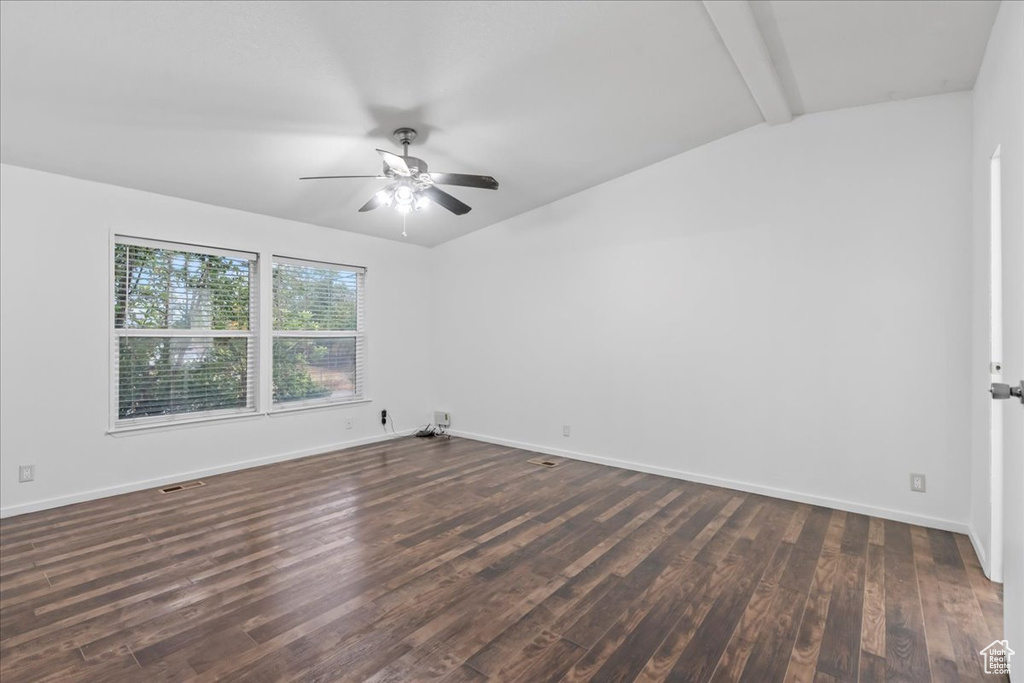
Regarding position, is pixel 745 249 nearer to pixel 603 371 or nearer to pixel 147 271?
pixel 603 371

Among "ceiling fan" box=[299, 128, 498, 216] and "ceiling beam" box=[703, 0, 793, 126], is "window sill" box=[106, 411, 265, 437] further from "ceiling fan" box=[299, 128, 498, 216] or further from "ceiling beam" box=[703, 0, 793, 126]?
"ceiling beam" box=[703, 0, 793, 126]

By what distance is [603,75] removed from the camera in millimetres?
2836

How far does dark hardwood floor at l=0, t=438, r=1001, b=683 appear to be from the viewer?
1.74 meters

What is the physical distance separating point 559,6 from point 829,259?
2.59 meters

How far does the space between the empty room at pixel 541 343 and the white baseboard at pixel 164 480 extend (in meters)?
0.02

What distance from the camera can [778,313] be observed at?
3.56m

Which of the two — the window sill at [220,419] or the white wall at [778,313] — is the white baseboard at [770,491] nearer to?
the white wall at [778,313]

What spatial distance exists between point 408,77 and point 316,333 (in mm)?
3313

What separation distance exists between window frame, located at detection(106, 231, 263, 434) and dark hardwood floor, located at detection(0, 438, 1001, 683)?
0.68 metres

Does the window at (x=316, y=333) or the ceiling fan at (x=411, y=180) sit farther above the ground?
the ceiling fan at (x=411, y=180)

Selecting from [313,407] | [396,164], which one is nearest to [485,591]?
[396,164]

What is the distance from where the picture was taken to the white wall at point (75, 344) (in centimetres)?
328

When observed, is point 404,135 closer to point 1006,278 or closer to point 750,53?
point 750,53

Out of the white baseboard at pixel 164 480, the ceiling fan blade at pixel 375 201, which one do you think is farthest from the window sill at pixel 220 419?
the ceiling fan blade at pixel 375 201
